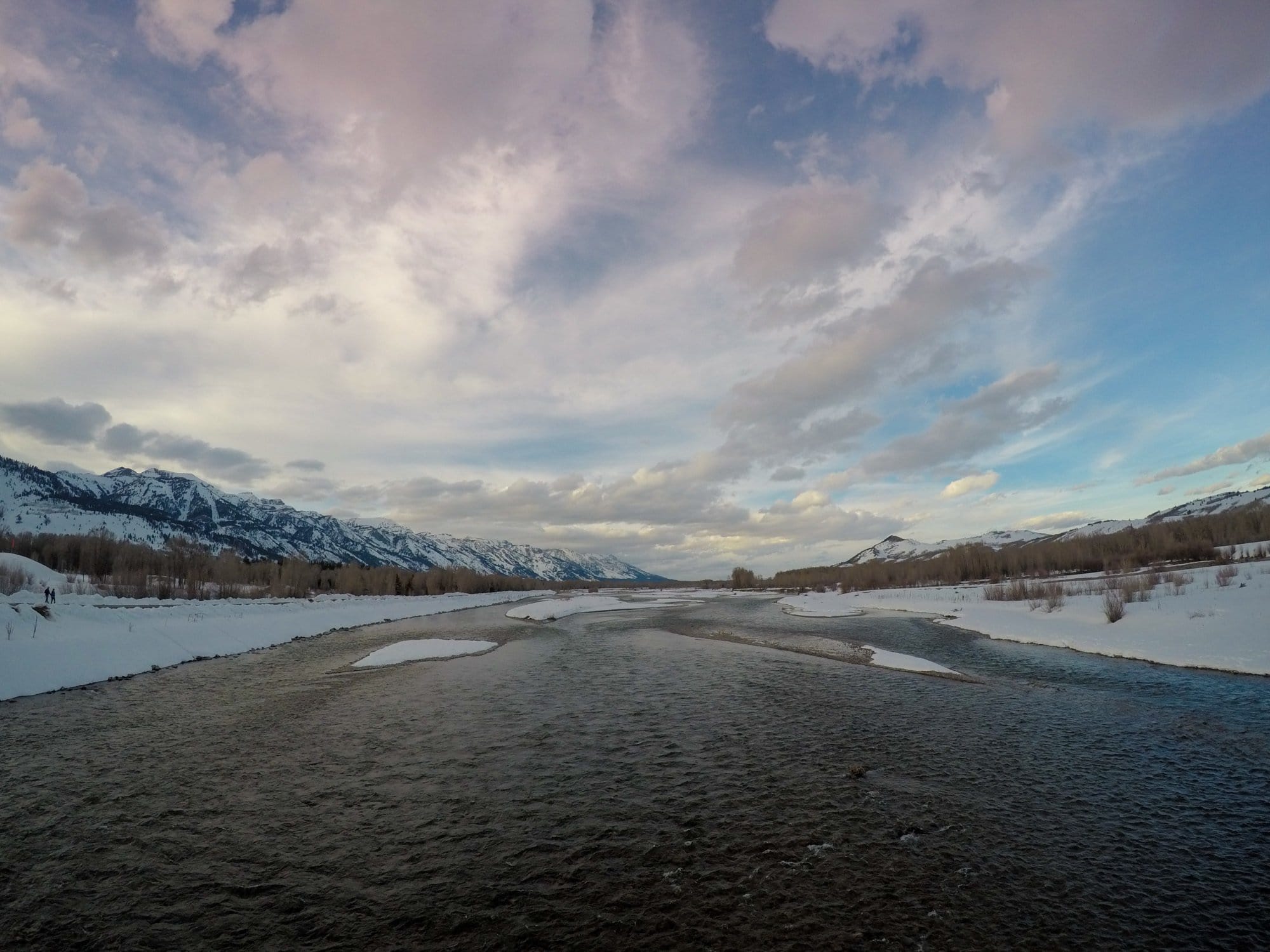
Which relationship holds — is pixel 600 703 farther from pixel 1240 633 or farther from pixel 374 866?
pixel 1240 633

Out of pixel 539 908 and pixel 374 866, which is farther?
pixel 374 866

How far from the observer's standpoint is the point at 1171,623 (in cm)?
2584

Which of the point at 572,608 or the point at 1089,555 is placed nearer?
the point at 572,608

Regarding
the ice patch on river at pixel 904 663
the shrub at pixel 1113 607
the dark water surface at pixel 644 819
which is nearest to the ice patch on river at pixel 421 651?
the dark water surface at pixel 644 819

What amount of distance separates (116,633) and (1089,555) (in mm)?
93255

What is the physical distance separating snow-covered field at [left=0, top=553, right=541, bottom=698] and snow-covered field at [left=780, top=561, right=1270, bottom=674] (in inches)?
1582

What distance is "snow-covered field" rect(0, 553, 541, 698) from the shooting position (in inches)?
786

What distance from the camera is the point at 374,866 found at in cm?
804

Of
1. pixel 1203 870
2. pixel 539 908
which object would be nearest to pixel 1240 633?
pixel 1203 870

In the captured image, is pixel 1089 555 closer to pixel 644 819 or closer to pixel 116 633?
pixel 644 819

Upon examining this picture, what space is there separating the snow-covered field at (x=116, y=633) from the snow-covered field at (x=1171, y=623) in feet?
132

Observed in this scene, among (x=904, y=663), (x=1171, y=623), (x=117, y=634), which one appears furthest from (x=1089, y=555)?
(x=117, y=634)

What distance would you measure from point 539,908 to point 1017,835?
7048 mm

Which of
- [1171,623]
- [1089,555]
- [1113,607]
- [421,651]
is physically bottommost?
[421,651]
